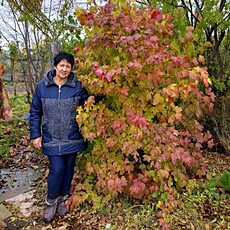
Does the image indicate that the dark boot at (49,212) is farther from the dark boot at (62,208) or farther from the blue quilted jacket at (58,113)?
the blue quilted jacket at (58,113)

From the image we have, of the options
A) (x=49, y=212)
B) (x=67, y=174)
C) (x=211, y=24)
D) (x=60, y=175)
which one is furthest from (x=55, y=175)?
(x=211, y=24)

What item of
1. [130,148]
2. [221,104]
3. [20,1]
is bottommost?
[130,148]

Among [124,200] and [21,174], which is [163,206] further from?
[21,174]

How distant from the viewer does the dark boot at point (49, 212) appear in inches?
122

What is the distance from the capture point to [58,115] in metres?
2.94

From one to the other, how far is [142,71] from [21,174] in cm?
245

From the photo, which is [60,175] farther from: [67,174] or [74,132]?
[74,132]

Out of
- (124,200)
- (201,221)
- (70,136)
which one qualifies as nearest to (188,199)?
(201,221)

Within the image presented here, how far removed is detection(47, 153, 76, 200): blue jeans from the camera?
304cm

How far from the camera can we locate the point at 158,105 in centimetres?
285

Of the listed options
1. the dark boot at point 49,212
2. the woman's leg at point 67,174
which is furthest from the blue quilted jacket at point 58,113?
the dark boot at point 49,212

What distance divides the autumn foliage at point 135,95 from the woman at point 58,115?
5.3 inches

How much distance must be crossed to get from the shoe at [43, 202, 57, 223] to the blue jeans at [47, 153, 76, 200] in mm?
84

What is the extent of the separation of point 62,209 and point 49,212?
0.46 ft
